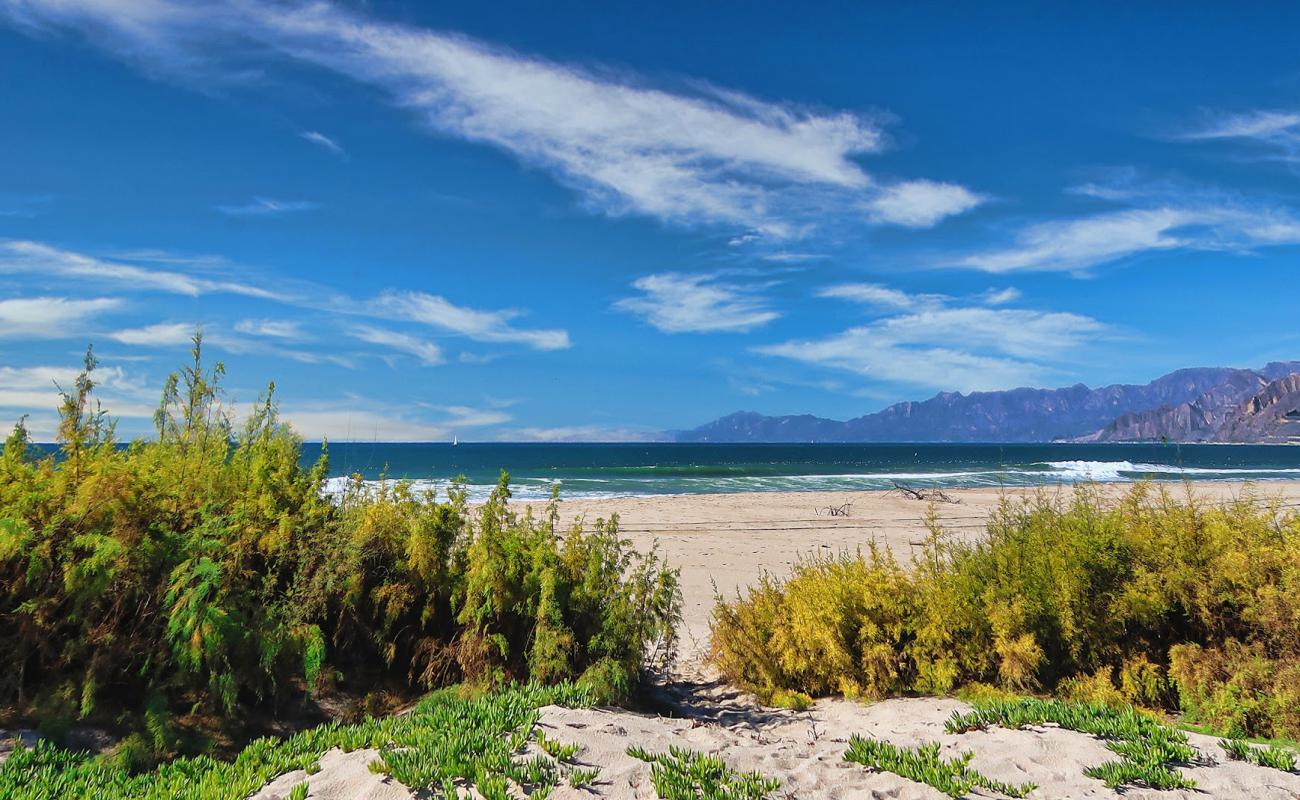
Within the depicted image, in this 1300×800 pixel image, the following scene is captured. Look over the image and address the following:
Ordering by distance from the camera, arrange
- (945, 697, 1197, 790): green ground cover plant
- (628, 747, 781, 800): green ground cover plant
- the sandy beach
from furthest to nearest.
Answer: the sandy beach < (945, 697, 1197, 790): green ground cover plant < (628, 747, 781, 800): green ground cover plant

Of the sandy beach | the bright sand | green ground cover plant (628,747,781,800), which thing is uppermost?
green ground cover plant (628,747,781,800)

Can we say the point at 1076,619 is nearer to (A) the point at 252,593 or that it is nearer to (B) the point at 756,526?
(A) the point at 252,593

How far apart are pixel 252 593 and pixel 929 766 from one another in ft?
15.9

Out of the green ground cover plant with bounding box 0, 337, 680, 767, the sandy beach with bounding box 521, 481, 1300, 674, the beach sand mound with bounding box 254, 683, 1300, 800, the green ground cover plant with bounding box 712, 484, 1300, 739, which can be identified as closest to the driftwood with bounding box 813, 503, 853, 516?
the sandy beach with bounding box 521, 481, 1300, 674

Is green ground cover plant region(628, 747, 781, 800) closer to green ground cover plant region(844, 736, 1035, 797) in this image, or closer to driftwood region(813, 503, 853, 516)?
green ground cover plant region(844, 736, 1035, 797)

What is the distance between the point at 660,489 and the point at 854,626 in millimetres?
32728

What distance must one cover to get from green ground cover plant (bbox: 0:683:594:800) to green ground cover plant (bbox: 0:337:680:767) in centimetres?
49

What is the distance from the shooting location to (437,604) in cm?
593

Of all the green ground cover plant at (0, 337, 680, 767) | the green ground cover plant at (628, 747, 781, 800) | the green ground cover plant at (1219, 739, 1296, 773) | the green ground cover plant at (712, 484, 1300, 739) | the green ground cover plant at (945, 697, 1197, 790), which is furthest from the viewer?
the green ground cover plant at (712, 484, 1300, 739)

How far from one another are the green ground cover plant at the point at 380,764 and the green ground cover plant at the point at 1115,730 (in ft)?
9.52

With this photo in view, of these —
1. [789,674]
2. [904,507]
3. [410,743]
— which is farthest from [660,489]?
[410,743]

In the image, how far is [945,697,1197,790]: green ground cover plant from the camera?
3.71 metres

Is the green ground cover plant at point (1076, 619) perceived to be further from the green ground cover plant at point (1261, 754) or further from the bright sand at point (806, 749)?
the green ground cover plant at point (1261, 754)

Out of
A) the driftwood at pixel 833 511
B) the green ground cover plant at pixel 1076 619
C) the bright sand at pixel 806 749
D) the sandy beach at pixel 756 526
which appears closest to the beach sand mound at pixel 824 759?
the bright sand at pixel 806 749
